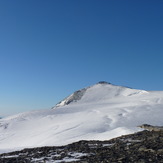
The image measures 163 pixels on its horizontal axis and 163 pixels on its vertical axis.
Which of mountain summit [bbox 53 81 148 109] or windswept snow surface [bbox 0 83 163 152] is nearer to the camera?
windswept snow surface [bbox 0 83 163 152]

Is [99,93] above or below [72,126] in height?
above

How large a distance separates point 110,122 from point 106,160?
21821 millimetres

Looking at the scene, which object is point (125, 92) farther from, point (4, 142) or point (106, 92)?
point (4, 142)

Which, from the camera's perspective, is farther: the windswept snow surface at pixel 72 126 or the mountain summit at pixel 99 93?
the mountain summit at pixel 99 93

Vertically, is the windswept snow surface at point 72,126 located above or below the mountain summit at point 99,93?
below

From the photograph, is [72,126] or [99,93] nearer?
[72,126]

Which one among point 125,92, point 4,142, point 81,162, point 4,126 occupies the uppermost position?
point 125,92

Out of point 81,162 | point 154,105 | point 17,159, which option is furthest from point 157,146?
point 154,105

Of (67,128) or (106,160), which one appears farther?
(67,128)

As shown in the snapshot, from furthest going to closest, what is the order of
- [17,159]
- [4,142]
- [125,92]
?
1. [125,92]
2. [4,142]
3. [17,159]

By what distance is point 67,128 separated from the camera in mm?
34062

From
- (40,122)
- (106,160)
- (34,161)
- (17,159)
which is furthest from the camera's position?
(40,122)

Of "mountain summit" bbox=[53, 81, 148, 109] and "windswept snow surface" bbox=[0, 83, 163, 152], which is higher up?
"mountain summit" bbox=[53, 81, 148, 109]

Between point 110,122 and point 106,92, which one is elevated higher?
point 106,92
